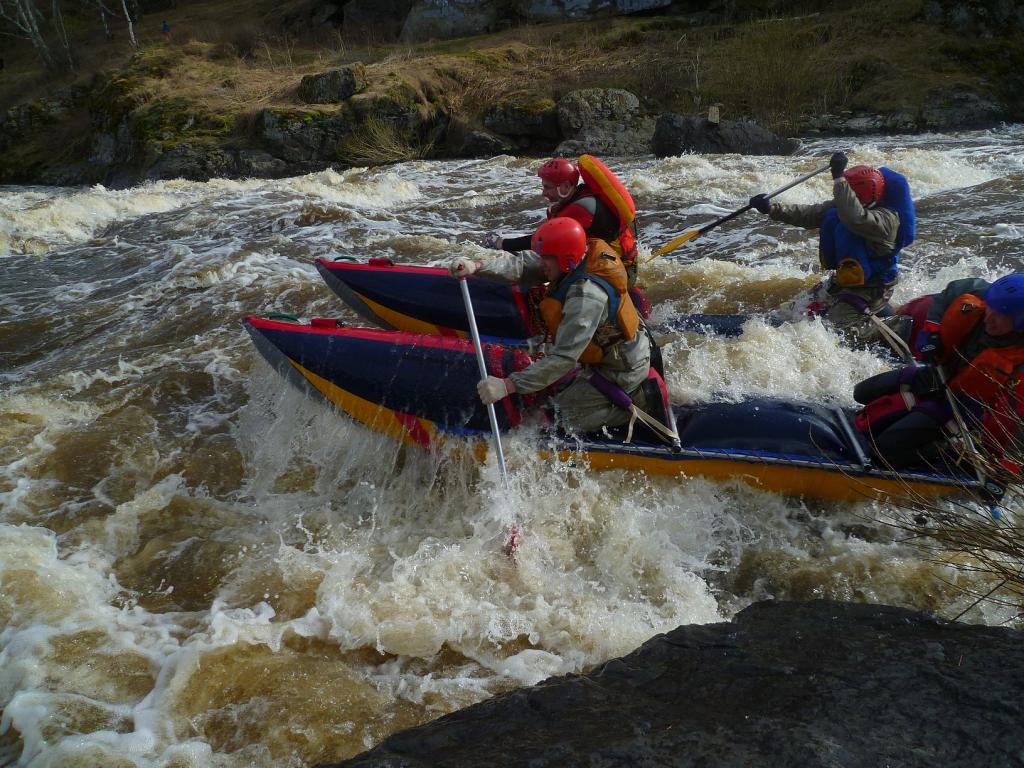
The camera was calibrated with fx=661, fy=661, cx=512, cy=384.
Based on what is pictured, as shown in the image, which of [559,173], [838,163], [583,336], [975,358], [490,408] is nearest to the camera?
[975,358]

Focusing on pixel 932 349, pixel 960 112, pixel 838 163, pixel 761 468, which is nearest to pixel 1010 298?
pixel 932 349

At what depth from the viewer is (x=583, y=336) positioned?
3.59 metres

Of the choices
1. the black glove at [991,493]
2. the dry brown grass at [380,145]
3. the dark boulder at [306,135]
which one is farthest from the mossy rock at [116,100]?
the black glove at [991,493]

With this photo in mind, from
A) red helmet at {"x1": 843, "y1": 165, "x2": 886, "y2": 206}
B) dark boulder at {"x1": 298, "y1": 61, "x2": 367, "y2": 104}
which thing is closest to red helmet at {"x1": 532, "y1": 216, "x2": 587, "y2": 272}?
red helmet at {"x1": 843, "y1": 165, "x2": 886, "y2": 206}

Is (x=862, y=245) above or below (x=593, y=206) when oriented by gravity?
below

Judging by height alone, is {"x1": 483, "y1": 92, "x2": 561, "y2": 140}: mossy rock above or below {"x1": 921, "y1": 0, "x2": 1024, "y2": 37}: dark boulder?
below

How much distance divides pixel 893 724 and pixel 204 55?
2911 centimetres

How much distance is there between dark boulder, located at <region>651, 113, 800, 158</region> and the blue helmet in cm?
1269

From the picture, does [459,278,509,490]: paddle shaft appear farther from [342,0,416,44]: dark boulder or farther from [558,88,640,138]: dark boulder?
[342,0,416,44]: dark boulder

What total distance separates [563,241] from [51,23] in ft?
137

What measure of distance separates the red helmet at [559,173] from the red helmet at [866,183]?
2.09 metres

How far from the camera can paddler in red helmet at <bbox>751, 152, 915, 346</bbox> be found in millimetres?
4957

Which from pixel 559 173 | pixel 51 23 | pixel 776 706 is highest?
pixel 51 23

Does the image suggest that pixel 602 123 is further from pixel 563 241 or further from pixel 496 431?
pixel 496 431
